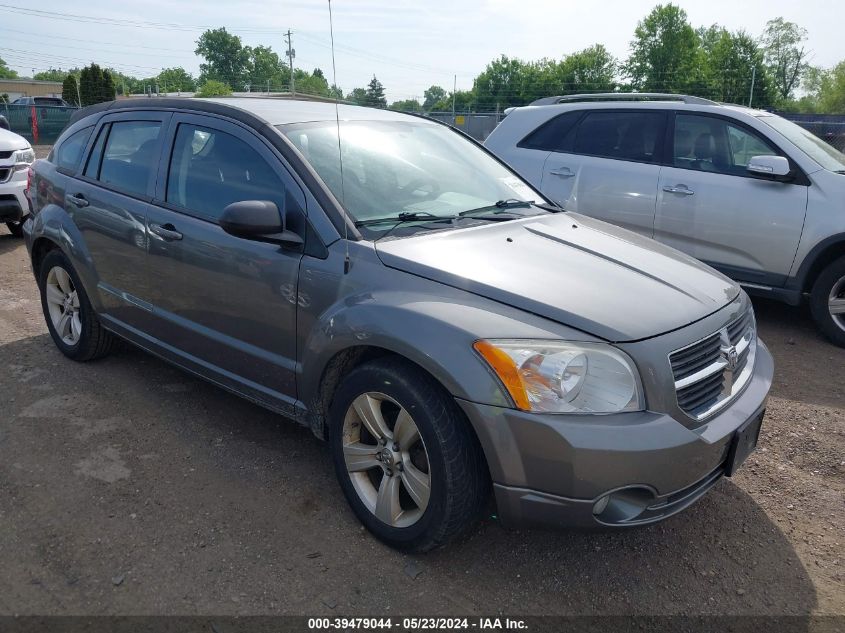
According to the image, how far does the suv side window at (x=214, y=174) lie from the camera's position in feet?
10.6

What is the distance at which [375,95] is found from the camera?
369 cm

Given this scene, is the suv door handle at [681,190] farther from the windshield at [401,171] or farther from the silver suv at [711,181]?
the windshield at [401,171]

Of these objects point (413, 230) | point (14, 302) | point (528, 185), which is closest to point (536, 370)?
point (413, 230)

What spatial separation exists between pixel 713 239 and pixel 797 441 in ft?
7.80

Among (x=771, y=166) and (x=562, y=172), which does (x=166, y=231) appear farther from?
(x=771, y=166)

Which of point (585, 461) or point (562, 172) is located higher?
point (562, 172)

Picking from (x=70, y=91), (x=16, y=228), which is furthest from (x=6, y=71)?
(x=16, y=228)

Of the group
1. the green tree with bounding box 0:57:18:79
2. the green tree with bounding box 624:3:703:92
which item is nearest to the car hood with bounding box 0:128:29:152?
the green tree with bounding box 624:3:703:92

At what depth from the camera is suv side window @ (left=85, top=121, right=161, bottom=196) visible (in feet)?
12.7

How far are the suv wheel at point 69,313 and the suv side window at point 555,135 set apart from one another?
4.28 meters

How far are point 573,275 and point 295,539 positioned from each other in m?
1.58

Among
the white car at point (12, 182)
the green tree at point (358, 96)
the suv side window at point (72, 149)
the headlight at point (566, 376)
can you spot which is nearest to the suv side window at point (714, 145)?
the green tree at point (358, 96)

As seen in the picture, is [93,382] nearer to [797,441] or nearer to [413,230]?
[413,230]

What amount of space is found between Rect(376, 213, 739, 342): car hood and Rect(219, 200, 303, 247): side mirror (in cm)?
46
